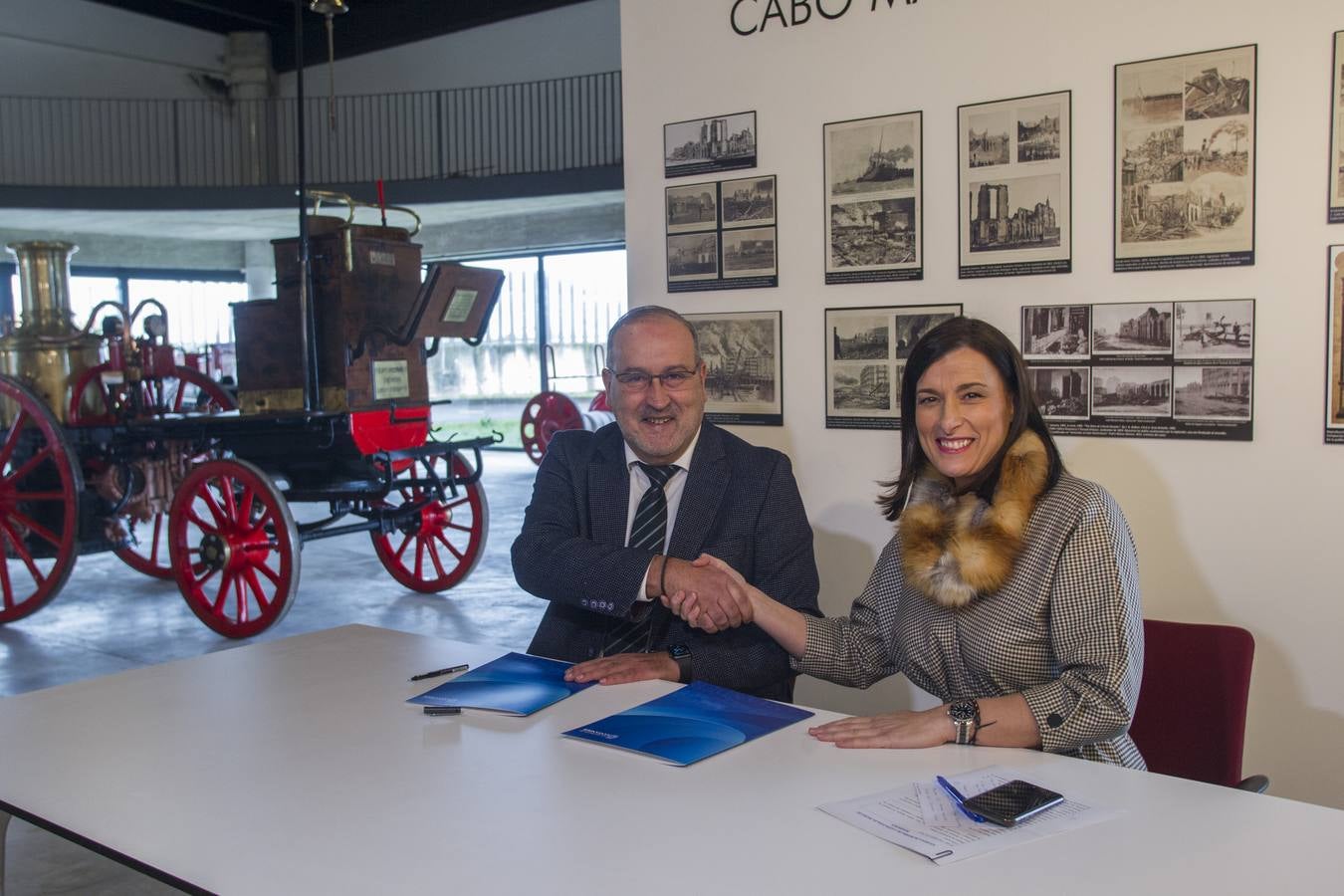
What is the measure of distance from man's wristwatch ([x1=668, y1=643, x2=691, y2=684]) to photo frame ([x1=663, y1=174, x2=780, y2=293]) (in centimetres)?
131

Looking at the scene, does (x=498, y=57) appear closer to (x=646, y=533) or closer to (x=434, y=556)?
(x=434, y=556)

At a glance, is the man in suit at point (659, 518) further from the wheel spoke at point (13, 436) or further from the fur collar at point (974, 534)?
the wheel spoke at point (13, 436)

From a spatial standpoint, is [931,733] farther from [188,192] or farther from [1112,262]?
[188,192]

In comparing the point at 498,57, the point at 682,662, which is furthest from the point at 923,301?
the point at 498,57

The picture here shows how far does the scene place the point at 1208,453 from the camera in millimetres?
2551

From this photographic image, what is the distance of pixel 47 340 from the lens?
6.29m

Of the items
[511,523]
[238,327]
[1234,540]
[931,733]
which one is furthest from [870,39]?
[511,523]

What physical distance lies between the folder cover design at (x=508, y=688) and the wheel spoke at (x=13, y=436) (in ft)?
15.7

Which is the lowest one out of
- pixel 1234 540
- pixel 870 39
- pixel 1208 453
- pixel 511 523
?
pixel 511 523

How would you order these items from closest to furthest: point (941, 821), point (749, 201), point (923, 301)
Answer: point (941, 821)
point (923, 301)
point (749, 201)

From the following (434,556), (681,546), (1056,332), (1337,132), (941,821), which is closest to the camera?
(941,821)

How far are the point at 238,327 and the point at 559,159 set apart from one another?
9726 millimetres

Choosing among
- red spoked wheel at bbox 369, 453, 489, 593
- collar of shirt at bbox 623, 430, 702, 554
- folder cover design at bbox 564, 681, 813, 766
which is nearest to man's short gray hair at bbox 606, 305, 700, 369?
collar of shirt at bbox 623, 430, 702, 554

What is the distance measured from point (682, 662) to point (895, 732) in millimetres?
607
